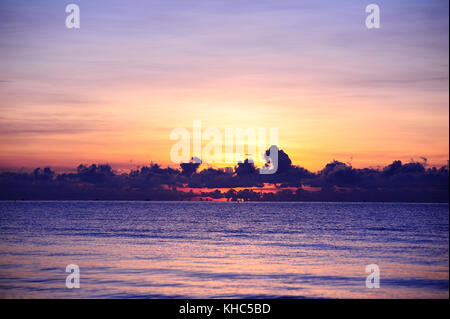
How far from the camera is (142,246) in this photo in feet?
172

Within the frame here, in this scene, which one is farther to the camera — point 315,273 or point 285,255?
point 285,255

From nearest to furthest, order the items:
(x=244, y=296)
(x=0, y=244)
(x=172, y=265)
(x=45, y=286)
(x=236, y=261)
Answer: (x=244, y=296) → (x=45, y=286) → (x=172, y=265) → (x=236, y=261) → (x=0, y=244)

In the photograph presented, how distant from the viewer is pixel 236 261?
39.6m

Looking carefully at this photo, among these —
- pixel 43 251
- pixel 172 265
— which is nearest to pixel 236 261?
pixel 172 265

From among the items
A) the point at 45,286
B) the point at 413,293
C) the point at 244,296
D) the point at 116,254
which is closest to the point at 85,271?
the point at 45,286

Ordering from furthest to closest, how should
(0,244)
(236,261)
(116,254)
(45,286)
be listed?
(0,244), (116,254), (236,261), (45,286)

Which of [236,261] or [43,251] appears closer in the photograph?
[236,261]

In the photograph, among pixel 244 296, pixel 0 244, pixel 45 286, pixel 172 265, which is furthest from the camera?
pixel 0 244

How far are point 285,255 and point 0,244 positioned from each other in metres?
30.0
